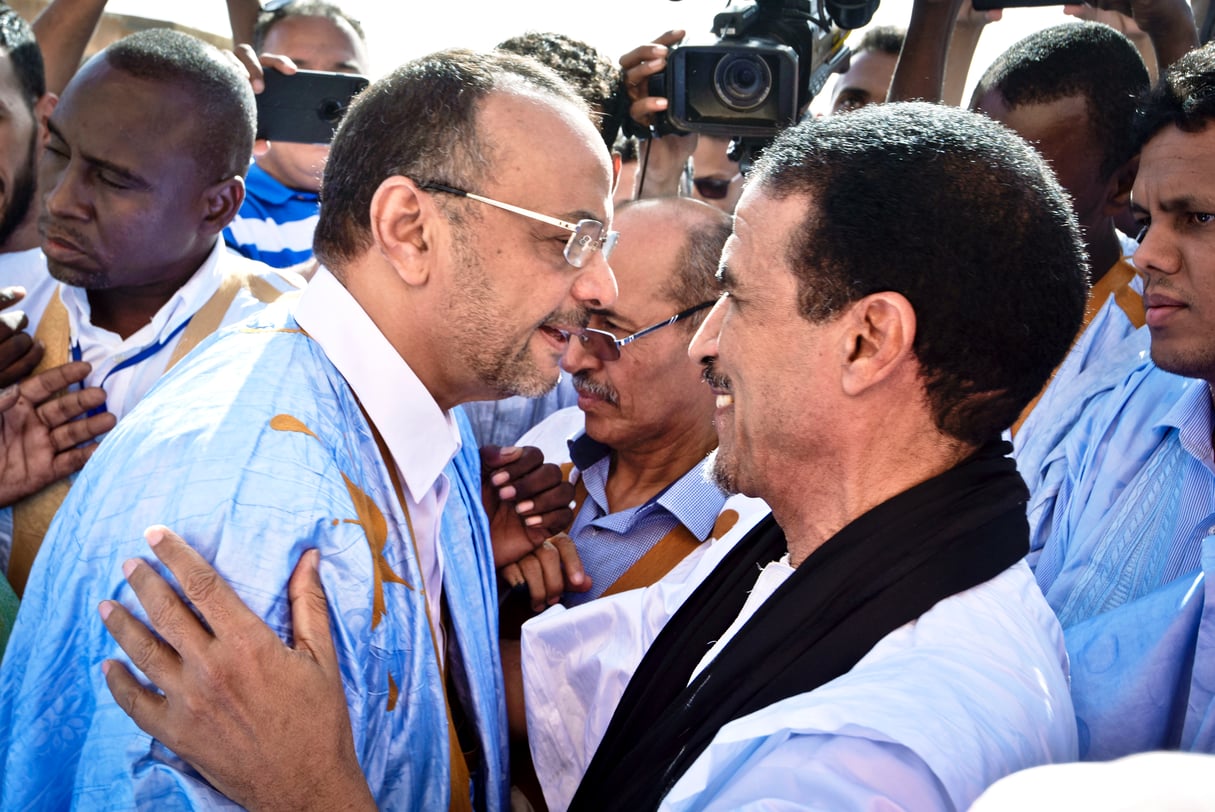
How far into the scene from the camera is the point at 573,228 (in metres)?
2.05

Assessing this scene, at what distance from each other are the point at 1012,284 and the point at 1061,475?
1130mm

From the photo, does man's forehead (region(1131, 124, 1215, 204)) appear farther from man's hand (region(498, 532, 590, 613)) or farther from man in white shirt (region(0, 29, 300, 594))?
man in white shirt (region(0, 29, 300, 594))

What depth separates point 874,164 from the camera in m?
1.65

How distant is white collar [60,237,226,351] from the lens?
2824 mm

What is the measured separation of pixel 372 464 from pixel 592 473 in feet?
3.63

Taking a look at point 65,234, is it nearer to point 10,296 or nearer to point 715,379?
point 10,296

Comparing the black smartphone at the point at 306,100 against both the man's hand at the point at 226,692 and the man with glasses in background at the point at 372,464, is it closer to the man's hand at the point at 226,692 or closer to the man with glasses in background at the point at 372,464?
the man with glasses in background at the point at 372,464

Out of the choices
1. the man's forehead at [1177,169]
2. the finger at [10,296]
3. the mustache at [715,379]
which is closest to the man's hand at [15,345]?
the finger at [10,296]

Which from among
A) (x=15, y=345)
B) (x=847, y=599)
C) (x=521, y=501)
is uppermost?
(x=847, y=599)

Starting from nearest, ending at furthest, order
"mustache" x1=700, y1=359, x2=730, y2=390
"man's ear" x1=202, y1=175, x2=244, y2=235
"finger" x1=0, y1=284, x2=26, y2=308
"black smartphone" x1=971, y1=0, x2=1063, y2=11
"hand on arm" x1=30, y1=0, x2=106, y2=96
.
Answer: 1. "mustache" x1=700, y1=359, x2=730, y2=390
2. "finger" x1=0, y1=284, x2=26, y2=308
3. "man's ear" x1=202, y1=175, x2=244, y2=235
4. "black smartphone" x1=971, y1=0, x2=1063, y2=11
5. "hand on arm" x1=30, y1=0, x2=106, y2=96

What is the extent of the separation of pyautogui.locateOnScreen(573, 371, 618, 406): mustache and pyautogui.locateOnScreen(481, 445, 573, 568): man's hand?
31 centimetres

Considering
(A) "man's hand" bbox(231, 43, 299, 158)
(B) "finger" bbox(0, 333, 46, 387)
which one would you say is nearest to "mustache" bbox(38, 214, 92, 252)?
(B) "finger" bbox(0, 333, 46, 387)

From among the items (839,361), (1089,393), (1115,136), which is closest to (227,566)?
(839,361)

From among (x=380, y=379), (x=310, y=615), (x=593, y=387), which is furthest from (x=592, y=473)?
(x=310, y=615)
